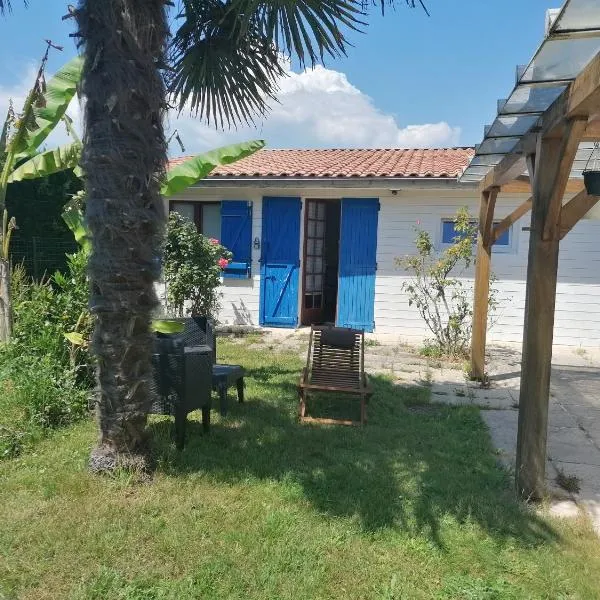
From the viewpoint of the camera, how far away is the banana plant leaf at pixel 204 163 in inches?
191

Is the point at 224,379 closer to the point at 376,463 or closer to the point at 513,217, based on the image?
the point at 376,463

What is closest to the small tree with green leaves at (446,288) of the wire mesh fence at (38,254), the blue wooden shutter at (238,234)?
the blue wooden shutter at (238,234)

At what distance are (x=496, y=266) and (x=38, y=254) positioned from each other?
28.7 feet

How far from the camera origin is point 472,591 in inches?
104

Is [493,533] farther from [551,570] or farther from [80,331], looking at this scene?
[80,331]

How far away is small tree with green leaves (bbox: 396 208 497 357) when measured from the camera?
832 centimetres

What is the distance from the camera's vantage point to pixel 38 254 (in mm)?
9992

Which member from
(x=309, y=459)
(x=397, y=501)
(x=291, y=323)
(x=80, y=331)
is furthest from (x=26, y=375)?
(x=291, y=323)

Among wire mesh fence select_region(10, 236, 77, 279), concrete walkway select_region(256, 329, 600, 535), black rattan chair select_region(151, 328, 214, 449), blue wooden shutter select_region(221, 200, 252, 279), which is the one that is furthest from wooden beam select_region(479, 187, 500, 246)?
wire mesh fence select_region(10, 236, 77, 279)

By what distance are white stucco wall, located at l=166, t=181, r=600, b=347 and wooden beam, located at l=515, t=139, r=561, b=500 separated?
614 centimetres

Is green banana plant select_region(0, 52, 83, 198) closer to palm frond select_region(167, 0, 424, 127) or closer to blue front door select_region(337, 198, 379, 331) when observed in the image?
palm frond select_region(167, 0, 424, 127)

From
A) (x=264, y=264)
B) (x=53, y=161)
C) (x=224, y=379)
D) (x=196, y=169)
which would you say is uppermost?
(x=53, y=161)

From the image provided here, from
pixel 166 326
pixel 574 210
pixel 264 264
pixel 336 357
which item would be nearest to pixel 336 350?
pixel 336 357

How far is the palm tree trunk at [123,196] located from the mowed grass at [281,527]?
0.46m
